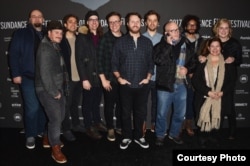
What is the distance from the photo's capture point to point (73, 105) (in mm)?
4184

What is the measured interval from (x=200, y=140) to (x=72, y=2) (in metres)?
2.88

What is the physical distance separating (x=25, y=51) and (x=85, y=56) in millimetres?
785

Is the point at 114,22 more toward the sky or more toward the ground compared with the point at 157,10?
more toward the ground

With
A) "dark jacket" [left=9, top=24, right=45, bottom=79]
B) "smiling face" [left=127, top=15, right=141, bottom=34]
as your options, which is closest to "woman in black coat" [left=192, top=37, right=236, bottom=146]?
"smiling face" [left=127, top=15, right=141, bottom=34]

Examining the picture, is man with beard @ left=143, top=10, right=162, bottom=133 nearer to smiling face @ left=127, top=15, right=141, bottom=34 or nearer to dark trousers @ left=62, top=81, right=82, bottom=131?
smiling face @ left=127, top=15, right=141, bottom=34

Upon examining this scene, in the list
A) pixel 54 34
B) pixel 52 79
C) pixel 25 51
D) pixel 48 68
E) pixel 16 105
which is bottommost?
pixel 16 105

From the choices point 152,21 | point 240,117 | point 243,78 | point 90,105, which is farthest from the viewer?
point 240,117

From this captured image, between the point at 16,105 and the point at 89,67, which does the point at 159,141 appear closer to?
the point at 89,67

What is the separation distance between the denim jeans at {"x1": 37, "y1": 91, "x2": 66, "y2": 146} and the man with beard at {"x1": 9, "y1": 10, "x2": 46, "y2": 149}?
581 mm

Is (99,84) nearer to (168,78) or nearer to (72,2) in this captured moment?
(168,78)

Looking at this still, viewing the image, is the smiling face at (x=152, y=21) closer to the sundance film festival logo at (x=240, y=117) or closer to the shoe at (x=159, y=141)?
the shoe at (x=159, y=141)

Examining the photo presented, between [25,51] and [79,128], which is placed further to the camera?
[79,128]

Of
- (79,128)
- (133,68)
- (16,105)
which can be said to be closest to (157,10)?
(133,68)

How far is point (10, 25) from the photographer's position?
14.6 ft
